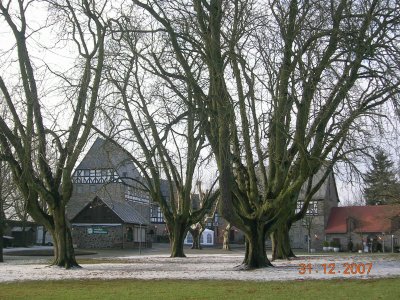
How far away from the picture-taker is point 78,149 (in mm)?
21891

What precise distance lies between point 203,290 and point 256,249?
8.79 metres

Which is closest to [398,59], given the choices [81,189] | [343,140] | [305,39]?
[305,39]

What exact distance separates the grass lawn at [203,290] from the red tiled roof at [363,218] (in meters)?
46.8

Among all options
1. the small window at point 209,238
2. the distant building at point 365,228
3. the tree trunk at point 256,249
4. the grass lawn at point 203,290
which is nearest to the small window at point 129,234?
the small window at point 209,238

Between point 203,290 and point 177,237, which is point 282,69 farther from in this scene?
point 177,237

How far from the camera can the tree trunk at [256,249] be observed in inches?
822

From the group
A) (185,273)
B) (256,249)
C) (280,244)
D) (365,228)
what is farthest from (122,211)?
(185,273)

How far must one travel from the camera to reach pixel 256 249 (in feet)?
69.1

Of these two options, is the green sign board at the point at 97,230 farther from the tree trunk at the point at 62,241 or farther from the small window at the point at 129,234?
the tree trunk at the point at 62,241

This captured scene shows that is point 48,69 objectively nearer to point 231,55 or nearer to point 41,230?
point 231,55

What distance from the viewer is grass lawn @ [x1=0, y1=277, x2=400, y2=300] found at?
11.2 metres

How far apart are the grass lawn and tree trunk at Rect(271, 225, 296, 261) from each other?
15.2 m

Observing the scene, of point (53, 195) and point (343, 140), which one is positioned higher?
point (343, 140)

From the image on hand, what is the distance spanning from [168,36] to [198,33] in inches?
47.8
